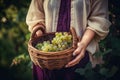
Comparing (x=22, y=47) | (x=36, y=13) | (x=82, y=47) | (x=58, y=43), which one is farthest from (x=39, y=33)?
(x=22, y=47)

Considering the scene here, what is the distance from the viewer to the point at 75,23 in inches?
131

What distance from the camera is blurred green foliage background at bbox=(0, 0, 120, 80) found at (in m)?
3.40

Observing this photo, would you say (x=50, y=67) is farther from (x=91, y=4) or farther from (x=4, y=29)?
(x=4, y=29)

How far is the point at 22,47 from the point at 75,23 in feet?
7.38

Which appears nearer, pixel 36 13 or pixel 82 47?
pixel 82 47

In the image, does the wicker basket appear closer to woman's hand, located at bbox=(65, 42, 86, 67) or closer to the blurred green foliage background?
woman's hand, located at bbox=(65, 42, 86, 67)

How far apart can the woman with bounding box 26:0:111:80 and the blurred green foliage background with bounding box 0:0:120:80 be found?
9 cm

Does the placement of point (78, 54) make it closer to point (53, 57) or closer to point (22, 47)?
point (53, 57)

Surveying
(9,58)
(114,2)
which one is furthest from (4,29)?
(114,2)

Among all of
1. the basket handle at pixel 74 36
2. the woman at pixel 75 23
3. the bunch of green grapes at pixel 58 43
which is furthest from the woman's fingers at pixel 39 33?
the basket handle at pixel 74 36

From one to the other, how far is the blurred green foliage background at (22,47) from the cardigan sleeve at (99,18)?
7.0 inches

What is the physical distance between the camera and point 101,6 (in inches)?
129

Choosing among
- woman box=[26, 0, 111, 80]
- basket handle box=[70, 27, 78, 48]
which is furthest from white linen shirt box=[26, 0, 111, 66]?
basket handle box=[70, 27, 78, 48]

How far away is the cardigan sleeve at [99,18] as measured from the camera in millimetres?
3287
